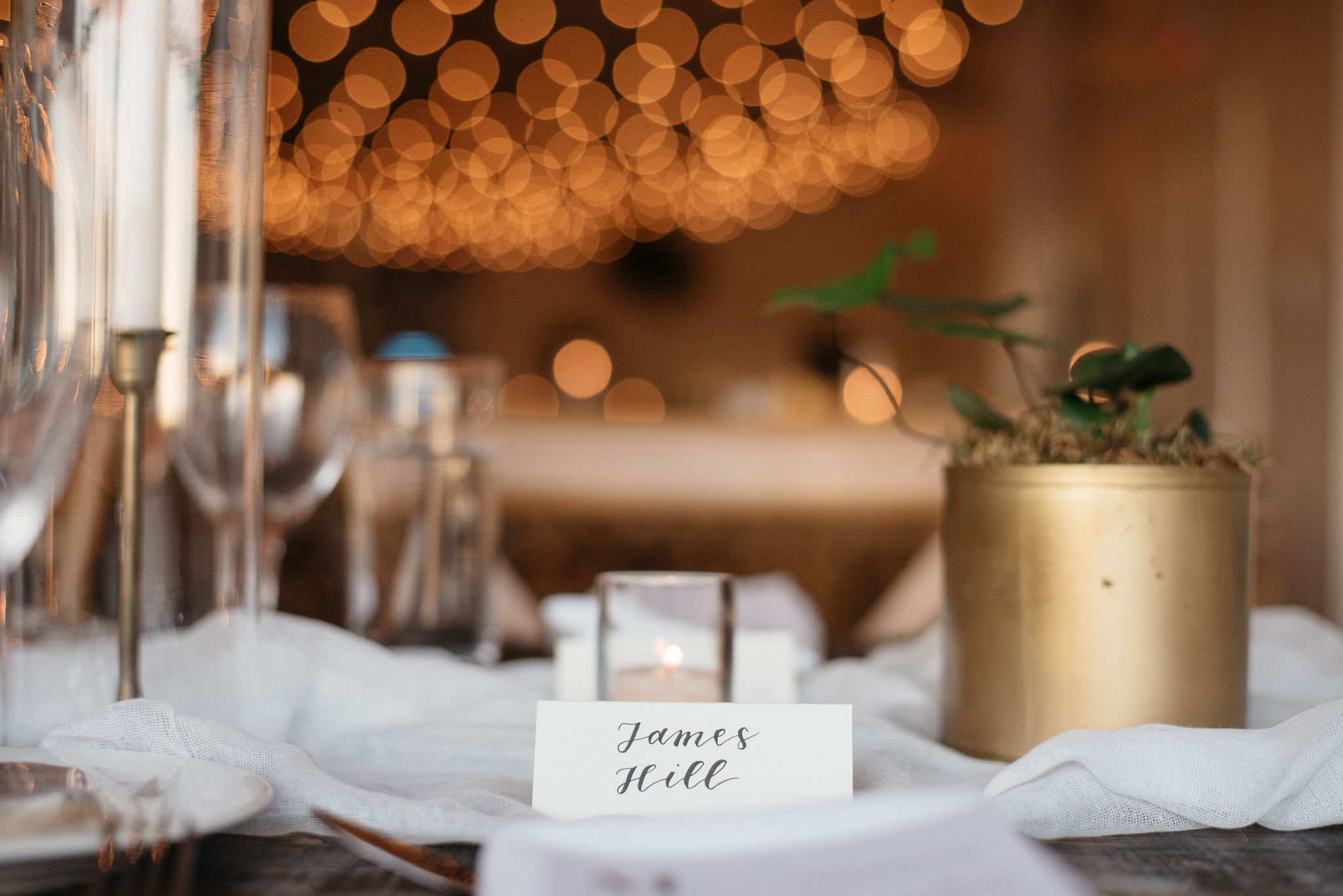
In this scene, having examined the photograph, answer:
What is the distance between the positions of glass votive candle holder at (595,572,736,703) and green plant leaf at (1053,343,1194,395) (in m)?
0.15

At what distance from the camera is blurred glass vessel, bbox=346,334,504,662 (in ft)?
2.43

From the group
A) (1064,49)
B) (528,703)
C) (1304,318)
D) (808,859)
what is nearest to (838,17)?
(1064,49)

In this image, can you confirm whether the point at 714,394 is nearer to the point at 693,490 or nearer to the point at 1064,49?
the point at 1064,49

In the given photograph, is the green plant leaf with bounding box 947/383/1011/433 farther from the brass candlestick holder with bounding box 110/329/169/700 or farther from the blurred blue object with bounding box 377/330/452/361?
the blurred blue object with bounding box 377/330/452/361

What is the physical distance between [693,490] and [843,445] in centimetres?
30

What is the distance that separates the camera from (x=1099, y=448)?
1.24 feet

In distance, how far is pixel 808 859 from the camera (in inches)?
7.6

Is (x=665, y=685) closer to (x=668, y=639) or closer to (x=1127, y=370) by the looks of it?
(x=668, y=639)

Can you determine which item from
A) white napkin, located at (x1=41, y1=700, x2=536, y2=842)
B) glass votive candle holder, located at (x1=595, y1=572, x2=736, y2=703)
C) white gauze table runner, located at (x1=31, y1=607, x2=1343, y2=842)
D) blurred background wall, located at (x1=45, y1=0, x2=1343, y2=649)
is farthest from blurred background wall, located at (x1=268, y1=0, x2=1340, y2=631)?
white napkin, located at (x1=41, y1=700, x2=536, y2=842)

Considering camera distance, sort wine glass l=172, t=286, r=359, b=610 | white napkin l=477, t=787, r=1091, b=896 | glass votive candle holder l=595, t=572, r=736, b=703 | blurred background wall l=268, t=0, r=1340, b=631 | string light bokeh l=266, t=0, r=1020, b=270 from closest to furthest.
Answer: white napkin l=477, t=787, r=1091, b=896 → glass votive candle holder l=595, t=572, r=736, b=703 → wine glass l=172, t=286, r=359, b=610 → blurred background wall l=268, t=0, r=1340, b=631 → string light bokeh l=266, t=0, r=1020, b=270

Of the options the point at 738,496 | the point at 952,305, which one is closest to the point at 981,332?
the point at 952,305

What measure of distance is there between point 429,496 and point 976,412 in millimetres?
467

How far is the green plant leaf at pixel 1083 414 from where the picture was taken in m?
0.39

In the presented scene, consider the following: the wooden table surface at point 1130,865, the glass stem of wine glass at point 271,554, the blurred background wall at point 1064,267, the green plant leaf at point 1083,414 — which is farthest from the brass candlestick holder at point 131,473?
the blurred background wall at point 1064,267
